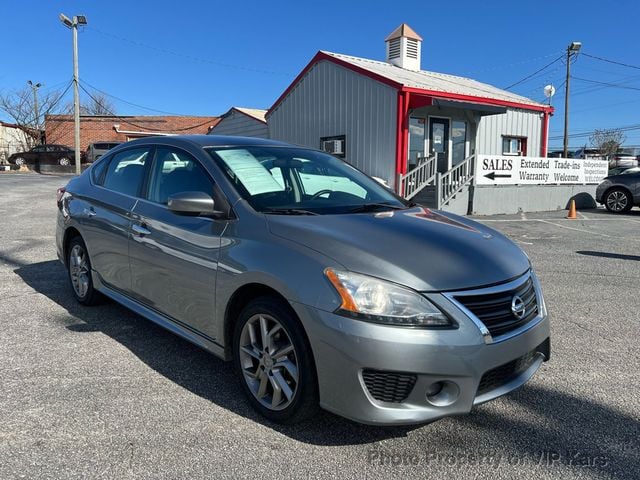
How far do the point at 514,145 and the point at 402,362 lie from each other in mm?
19550

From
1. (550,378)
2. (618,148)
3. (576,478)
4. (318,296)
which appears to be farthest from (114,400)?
(618,148)

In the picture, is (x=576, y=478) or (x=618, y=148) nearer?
(x=576, y=478)

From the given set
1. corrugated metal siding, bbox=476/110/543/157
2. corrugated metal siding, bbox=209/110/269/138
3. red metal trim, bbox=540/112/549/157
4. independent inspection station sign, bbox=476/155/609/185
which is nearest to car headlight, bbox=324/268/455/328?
independent inspection station sign, bbox=476/155/609/185

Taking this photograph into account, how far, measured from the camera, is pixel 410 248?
2.70 meters

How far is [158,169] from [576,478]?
3.29 meters

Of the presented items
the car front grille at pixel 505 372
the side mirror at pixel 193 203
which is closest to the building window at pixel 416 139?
the side mirror at pixel 193 203

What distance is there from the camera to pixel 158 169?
3.94m

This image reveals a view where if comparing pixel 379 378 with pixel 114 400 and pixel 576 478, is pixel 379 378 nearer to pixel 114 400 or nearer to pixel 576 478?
pixel 576 478

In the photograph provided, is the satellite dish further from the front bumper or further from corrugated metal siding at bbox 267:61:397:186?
the front bumper

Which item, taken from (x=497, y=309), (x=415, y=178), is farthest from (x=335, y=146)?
(x=497, y=309)

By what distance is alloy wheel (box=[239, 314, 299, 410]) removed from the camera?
2.73 metres

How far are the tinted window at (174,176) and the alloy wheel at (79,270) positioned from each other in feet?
4.68

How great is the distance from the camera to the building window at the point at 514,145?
19.6 m

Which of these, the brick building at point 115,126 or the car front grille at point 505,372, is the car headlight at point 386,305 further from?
the brick building at point 115,126
